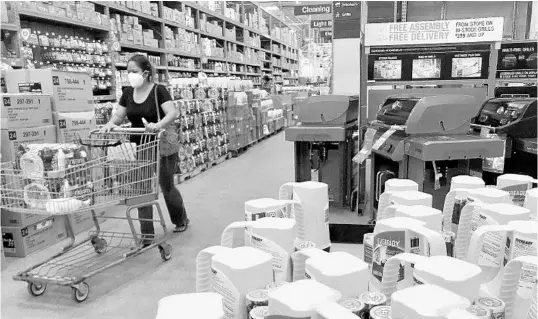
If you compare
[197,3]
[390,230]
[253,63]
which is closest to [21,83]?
[390,230]

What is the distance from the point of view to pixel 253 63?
12.7 metres

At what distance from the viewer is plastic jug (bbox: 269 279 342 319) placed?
962mm

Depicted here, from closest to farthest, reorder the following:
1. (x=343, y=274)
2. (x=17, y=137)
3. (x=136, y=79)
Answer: (x=343, y=274) → (x=136, y=79) → (x=17, y=137)

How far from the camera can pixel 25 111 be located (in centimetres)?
374

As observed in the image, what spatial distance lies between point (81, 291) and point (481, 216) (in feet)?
8.03

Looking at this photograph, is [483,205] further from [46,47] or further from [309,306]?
[46,47]

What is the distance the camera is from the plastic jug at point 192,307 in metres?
0.95

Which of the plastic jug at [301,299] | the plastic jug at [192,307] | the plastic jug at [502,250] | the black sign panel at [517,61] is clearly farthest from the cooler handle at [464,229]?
the black sign panel at [517,61]

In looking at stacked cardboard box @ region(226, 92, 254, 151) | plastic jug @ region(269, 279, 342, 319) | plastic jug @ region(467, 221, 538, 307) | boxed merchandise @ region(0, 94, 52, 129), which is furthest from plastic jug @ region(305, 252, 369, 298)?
stacked cardboard box @ region(226, 92, 254, 151)

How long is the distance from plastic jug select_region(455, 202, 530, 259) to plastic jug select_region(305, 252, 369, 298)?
2.16ft

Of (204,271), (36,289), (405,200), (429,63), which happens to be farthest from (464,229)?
(429,63)

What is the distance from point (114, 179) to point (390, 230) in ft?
7.63

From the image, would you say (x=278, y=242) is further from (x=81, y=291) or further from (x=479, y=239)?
(x=81, y=291)

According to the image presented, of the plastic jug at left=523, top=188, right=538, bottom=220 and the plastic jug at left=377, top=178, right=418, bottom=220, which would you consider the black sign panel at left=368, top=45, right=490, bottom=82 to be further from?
the plastic jug at left=523, top=188, right=538, bottom=220
